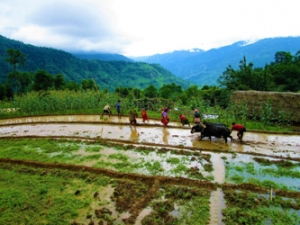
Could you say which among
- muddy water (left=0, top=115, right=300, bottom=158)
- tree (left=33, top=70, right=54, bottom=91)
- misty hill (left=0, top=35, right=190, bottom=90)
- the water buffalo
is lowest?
muddy water (left=0, top=115, right=300, bottom=158)

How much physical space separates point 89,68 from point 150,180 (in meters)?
147

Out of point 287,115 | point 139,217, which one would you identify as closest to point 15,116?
point 139,217

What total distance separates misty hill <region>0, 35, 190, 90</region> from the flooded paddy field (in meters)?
106

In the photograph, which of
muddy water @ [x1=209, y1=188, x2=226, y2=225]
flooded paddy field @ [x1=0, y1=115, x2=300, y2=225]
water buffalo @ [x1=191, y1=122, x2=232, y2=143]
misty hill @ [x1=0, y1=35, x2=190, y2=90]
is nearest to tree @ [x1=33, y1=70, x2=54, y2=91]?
flooded paddy field @ [x1=0, y1=115, x2=300, y2=225]

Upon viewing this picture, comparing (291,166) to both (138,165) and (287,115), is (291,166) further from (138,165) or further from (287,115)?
(287,115)

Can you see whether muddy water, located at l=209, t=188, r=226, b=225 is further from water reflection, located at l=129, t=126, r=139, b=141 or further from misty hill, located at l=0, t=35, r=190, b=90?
misty hill, located at l=0, t=35, r=190, b=90

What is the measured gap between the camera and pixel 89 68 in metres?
146

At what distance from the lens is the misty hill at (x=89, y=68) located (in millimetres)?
118688

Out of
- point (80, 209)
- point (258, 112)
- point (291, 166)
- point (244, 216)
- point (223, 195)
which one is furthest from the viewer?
point (258, 112)

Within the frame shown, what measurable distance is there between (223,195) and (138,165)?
3682mm

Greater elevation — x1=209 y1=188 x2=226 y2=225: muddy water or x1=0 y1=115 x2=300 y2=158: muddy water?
x1=0 y1=115 x2=300 y2=158: muddy water

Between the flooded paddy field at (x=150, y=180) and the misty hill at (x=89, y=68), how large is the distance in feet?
348

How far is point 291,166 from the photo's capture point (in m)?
9.02

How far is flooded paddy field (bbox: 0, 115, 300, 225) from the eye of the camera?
6152mm
